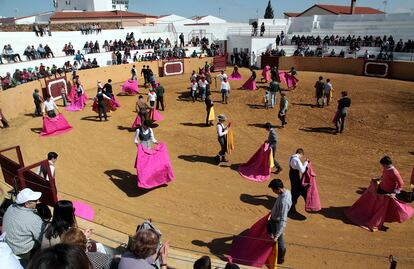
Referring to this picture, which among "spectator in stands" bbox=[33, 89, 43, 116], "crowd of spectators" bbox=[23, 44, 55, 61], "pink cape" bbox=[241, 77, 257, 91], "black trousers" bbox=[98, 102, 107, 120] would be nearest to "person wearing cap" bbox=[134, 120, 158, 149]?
"black trousers" bbox=[98, 102, 107, 120]

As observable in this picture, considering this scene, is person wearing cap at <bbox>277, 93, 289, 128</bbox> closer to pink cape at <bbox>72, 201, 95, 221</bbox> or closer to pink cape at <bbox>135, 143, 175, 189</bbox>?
pink cape at <bbox>135, 143, 175, 189</bbox>

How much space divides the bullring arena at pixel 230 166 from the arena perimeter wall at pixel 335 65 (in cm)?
275

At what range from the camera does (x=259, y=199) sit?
30.4 ft

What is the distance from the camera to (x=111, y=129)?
15.6 metres

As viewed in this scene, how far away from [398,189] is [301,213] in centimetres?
215

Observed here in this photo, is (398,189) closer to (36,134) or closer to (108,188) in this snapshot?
(108,188)

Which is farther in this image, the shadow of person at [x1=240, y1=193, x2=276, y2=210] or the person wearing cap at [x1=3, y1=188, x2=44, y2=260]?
the shadow of person at [x1=240, y1=193, x2=276, y2=210]

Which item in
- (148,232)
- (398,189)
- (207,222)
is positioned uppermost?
(148,232)

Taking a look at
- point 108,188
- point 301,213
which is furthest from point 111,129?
point 301,213

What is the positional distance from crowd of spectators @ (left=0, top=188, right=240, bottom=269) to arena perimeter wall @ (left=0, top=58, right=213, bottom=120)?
14171mm

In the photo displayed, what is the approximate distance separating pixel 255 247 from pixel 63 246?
4748 millimetres

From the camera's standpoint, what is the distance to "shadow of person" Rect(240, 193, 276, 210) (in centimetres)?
904

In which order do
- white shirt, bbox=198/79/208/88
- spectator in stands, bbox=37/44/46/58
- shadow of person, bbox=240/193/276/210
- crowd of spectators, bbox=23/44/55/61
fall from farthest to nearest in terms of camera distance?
spectator in stands, bbox=37/44/46/58, crowd of spectators, bbox=23/44/55/61, white shirt, bbox=198/79/208/88, shadow of person, bbox=240/193/276/210

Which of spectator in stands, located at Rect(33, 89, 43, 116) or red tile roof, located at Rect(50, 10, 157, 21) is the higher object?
red tile roof, located at Rect(50, 10, 157, 21)
